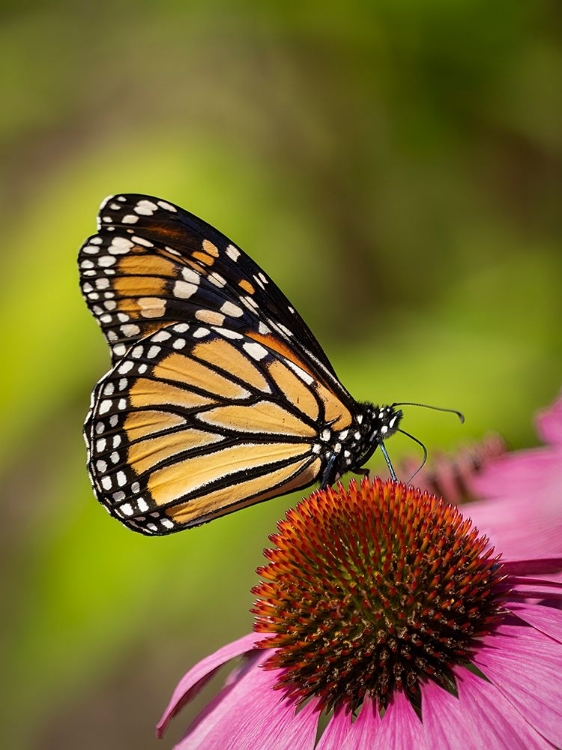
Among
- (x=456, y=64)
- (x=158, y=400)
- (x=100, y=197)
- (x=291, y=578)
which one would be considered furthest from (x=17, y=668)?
(x=456, y=64)

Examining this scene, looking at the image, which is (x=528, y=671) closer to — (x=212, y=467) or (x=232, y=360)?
(x=212, y=467)

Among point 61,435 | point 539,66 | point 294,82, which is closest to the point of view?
point 539,66

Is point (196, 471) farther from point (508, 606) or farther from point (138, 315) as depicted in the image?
point (508, 606)

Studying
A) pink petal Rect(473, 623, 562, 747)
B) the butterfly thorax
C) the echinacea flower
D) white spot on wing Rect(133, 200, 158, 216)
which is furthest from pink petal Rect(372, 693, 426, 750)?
white spot on wing Rect(133, 200, 158, 216)

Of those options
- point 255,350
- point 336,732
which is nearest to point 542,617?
point 336,732

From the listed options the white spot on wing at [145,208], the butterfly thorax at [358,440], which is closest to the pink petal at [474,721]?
the butterfly thorax at [358,440]

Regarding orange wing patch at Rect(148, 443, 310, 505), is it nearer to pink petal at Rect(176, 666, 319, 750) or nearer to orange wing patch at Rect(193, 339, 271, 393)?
orange wing patch at Rect(193, 339, 271, 393)

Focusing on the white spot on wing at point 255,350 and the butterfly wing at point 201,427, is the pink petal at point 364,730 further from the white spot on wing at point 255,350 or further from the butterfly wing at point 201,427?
the white spot on wing at point 255,350
